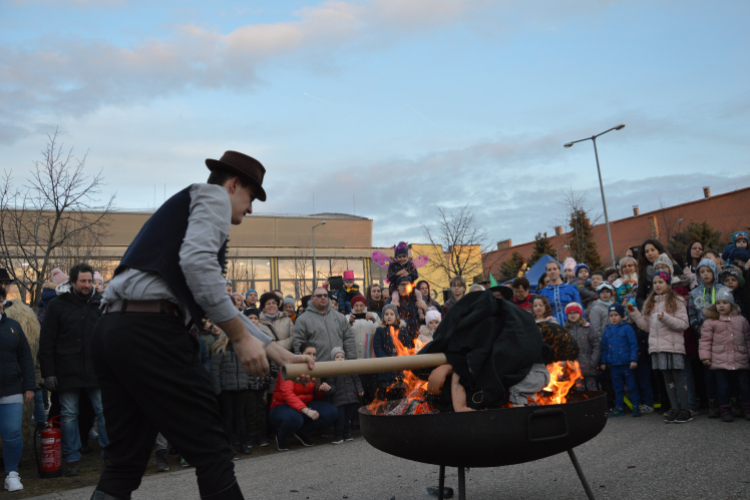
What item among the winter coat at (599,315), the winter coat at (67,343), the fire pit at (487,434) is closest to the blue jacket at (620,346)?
the winter coat at (599,315)

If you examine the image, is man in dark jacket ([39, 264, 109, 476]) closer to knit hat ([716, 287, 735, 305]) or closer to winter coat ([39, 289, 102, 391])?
winter coat ([39, 289, 102, 391])

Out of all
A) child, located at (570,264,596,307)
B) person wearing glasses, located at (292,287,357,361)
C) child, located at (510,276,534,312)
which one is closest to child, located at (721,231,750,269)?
child, located at (570,264,596,307)

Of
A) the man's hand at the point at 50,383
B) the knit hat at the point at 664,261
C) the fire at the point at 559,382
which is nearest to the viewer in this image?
the fire at the point at 559,382

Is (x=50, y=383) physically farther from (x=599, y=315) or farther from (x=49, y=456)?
(x=599, y=315)

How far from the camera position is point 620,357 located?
7648mm

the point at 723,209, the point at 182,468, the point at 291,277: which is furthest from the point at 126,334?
the point at 723,209

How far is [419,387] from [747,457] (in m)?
2.94

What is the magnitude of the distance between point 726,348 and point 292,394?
16.8 ft

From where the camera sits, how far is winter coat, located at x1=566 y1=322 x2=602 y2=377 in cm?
782

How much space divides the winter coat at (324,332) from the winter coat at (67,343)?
2430 millimetres

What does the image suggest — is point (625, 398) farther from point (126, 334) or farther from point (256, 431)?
Result: point (126, 334)

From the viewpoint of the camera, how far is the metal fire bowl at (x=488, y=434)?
299 cm

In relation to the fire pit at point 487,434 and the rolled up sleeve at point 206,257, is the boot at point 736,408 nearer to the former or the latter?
the fire pit at point 487,434

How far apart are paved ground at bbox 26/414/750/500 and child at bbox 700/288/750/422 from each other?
40 centimetres
